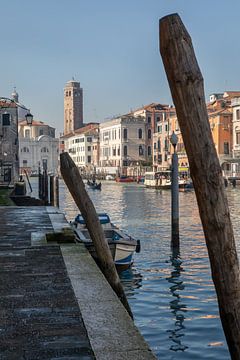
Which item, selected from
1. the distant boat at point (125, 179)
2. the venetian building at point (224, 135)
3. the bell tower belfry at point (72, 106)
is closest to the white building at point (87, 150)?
the distant boat at point (125, 179)

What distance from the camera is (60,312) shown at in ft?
15.5

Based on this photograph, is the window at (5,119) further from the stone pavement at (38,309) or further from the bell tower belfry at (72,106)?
the bell tower belfry at (72,106)

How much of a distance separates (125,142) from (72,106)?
5736 cm

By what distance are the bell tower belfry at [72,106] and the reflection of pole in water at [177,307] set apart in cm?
13411

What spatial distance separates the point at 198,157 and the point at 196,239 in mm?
14467

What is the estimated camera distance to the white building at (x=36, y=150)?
123 metres

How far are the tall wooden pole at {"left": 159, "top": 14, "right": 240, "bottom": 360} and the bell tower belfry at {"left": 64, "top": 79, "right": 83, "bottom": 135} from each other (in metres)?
142

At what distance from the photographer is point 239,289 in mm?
3256

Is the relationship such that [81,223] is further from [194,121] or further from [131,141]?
[131,141]

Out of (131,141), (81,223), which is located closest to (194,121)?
(81,223)

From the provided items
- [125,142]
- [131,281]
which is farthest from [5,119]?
[125,142]

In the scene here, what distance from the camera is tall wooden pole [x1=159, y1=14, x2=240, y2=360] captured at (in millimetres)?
3010

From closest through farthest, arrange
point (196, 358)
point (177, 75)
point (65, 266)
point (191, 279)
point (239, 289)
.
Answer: point (177, 75) → point (239, 289) → point (196, 358) → point (65, 266) → point (191, 279)

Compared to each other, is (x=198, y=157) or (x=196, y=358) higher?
(x=198, y=157)
